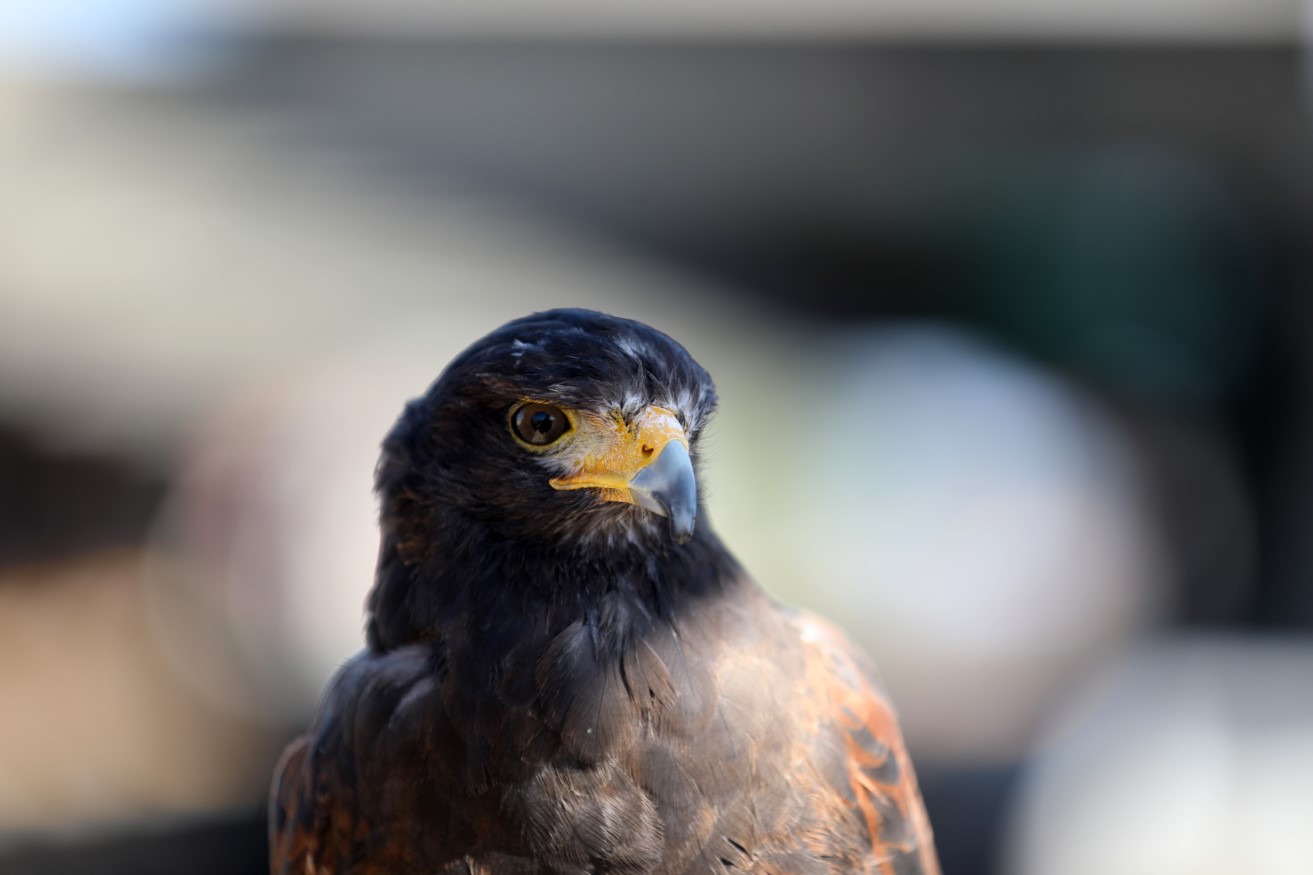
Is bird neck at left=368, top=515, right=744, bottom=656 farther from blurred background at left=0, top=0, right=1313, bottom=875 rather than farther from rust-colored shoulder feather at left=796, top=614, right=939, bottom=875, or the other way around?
blurred background at left=0, top=0, right=1313, bottom=875

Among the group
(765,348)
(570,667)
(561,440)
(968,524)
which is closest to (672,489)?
(561,440)

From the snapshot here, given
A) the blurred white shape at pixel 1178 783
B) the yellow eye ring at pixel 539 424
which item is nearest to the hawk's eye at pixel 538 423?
the yellow eye ring at pixel 539 424

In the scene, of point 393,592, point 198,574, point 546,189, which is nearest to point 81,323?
point 198,574

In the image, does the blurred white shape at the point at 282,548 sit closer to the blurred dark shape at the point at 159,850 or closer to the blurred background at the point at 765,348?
the blurred background at the point at 765,348

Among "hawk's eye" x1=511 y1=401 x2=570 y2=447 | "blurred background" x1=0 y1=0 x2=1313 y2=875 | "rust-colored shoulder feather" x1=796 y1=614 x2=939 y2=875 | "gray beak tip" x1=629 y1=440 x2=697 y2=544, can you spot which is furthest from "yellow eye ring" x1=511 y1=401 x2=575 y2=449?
"blurred background" x1=0 y1=0 x2=1313 y2=875

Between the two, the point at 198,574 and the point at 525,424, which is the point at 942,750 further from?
the point at 525,424

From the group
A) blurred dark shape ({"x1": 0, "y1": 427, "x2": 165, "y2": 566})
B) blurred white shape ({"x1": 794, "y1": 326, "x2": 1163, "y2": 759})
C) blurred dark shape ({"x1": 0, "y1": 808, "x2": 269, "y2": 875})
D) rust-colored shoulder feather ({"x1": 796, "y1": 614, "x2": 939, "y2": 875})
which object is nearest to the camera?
rust-colored shoulder feather ({"x1": 796, "y1": 614, "x2": 939, "y2": 875})
